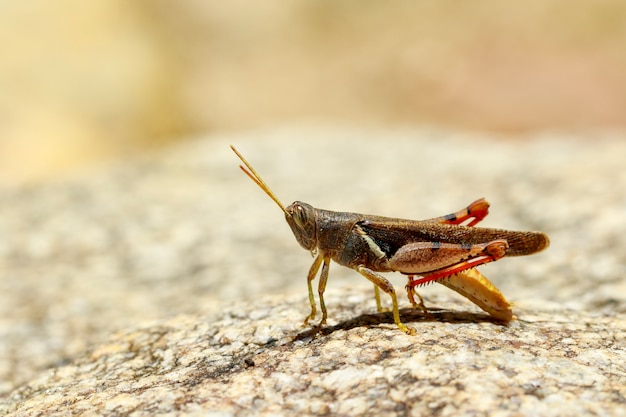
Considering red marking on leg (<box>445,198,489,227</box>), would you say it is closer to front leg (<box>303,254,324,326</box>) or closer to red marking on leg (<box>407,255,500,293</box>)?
red marking on leg (<box>407,255,500,293</box>)

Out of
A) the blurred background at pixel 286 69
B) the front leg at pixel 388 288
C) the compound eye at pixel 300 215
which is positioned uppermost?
the blurred background at pixel 286 69

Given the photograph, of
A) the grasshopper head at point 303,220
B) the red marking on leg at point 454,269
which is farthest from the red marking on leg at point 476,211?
the grasshopper head at point 303,220

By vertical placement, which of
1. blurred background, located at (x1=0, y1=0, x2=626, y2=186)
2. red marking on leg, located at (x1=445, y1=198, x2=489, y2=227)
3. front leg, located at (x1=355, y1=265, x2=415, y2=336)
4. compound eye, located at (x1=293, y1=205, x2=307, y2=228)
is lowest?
front leg, located at (x1=355, y1=265, x2=415, y2=336)

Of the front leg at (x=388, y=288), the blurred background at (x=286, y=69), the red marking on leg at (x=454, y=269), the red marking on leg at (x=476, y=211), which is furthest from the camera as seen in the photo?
the blurred background at (x=286, y=69)

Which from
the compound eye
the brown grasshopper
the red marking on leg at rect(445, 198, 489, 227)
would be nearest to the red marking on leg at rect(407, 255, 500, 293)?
the brown grasshopper

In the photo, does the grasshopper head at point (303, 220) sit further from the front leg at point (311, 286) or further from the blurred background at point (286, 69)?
the blurred background at point (286, 69)

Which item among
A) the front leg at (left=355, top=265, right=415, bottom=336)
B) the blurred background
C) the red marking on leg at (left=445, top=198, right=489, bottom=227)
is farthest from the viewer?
the blurred background

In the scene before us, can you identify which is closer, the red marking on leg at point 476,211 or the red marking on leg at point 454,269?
the red marking on leg at point 454,269
